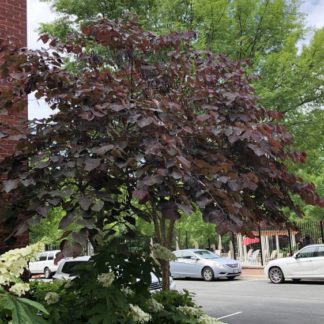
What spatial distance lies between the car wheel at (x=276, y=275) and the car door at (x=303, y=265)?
1.61 feet

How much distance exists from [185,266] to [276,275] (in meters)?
4.80

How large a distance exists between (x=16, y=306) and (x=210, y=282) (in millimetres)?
19447

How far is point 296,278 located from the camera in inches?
728

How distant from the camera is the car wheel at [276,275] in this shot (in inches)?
741

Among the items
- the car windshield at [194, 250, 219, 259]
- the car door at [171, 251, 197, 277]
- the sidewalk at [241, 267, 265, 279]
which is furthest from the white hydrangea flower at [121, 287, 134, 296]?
the sidewalk at [241, 267, 265, 279]

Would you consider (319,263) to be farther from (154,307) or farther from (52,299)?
(52,299)

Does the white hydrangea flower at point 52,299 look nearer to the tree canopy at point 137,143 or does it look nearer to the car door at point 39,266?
the tree canopy at point 137,143

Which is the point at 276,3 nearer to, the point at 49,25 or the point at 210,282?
the point at 49,25

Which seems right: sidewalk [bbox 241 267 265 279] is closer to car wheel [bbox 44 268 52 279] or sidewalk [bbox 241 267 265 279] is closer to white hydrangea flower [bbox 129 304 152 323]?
car wheel [bbox 44 268 52 279]

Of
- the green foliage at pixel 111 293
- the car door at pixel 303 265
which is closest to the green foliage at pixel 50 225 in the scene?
the green foliage at pixel 111 293

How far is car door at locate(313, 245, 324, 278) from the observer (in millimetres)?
17453

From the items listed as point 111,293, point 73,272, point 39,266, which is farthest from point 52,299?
point 39,266

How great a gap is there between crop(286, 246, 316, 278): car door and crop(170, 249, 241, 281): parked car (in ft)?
11.8

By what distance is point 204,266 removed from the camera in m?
21.8
